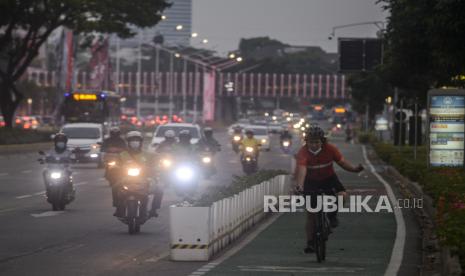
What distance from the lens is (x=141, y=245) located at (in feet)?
64.0

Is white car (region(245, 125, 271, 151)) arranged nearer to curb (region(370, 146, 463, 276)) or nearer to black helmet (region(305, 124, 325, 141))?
curb (region(370, 146, 463, 276))

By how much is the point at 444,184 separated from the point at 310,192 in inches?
310

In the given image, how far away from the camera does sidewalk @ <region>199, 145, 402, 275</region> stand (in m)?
16.2

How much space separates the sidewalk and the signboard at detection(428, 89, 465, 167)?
33.8 feet

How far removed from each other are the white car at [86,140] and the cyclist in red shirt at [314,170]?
30001 mm

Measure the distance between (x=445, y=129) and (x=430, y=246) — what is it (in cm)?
1754

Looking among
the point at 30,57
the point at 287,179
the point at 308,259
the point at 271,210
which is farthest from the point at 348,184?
the point at 30,57

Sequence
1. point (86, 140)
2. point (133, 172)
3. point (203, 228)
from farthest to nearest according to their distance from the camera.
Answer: point (86, 140) → point (133, 172) → point (203, 228)

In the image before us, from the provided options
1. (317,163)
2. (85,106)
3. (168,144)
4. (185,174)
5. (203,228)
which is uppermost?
(85,106)

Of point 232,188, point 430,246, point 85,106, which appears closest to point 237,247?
point 232,188

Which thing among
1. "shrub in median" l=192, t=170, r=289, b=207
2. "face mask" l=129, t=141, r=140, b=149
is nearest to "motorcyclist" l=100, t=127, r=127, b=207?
"face mask" l=129, t=141, r=140, b=149

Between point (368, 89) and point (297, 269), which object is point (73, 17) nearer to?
point (368, 89)

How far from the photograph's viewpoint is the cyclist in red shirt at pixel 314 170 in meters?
17.3

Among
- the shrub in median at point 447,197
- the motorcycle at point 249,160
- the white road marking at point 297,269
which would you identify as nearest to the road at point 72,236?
the white road marking at point 297,269
